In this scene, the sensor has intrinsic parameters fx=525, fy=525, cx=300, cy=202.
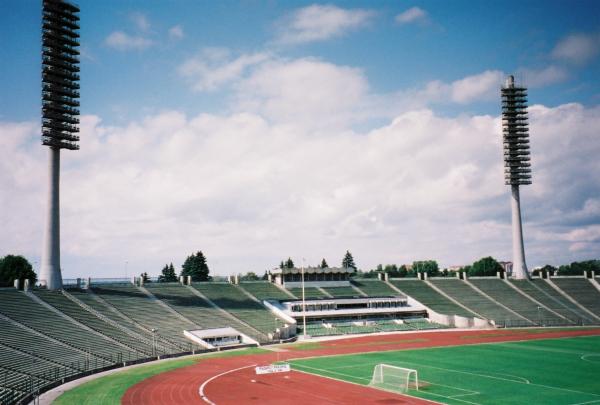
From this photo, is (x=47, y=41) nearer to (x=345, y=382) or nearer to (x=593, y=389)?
(x=345, y=382)

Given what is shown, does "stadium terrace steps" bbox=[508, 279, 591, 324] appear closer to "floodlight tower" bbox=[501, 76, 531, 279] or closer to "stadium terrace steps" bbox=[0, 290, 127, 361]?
"floodlight tower" bbox=[501, 76, 531, 279]

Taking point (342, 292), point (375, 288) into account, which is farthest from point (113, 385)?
point (375, 288)

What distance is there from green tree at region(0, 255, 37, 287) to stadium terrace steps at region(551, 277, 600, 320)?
126194 millimetres

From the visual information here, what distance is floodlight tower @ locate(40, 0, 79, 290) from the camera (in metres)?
81.6

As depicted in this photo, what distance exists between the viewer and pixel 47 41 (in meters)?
81.5

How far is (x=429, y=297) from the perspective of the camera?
388 feet

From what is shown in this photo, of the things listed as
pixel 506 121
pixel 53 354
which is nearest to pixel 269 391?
pixel 53 354

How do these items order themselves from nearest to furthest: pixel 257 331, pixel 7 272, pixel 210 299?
pixel 257 331, pixel 210 299, pixel 7 272

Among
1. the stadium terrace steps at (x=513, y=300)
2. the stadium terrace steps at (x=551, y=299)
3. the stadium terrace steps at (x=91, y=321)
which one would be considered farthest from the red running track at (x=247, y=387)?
the stadium terrace steps at (x=551, y=299)

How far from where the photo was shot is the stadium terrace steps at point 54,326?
2625 inches

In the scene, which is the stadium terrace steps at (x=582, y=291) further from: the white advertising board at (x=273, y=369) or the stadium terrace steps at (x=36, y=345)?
the stadium terrace steps at (x=36, y=345)

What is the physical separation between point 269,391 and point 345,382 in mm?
8837

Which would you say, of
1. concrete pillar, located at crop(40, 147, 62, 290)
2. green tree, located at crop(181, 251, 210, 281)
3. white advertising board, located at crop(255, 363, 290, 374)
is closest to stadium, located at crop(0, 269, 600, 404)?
white advertising board, located at crop(255, 363, 290, 374)

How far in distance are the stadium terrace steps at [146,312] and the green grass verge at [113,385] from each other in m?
8.86
